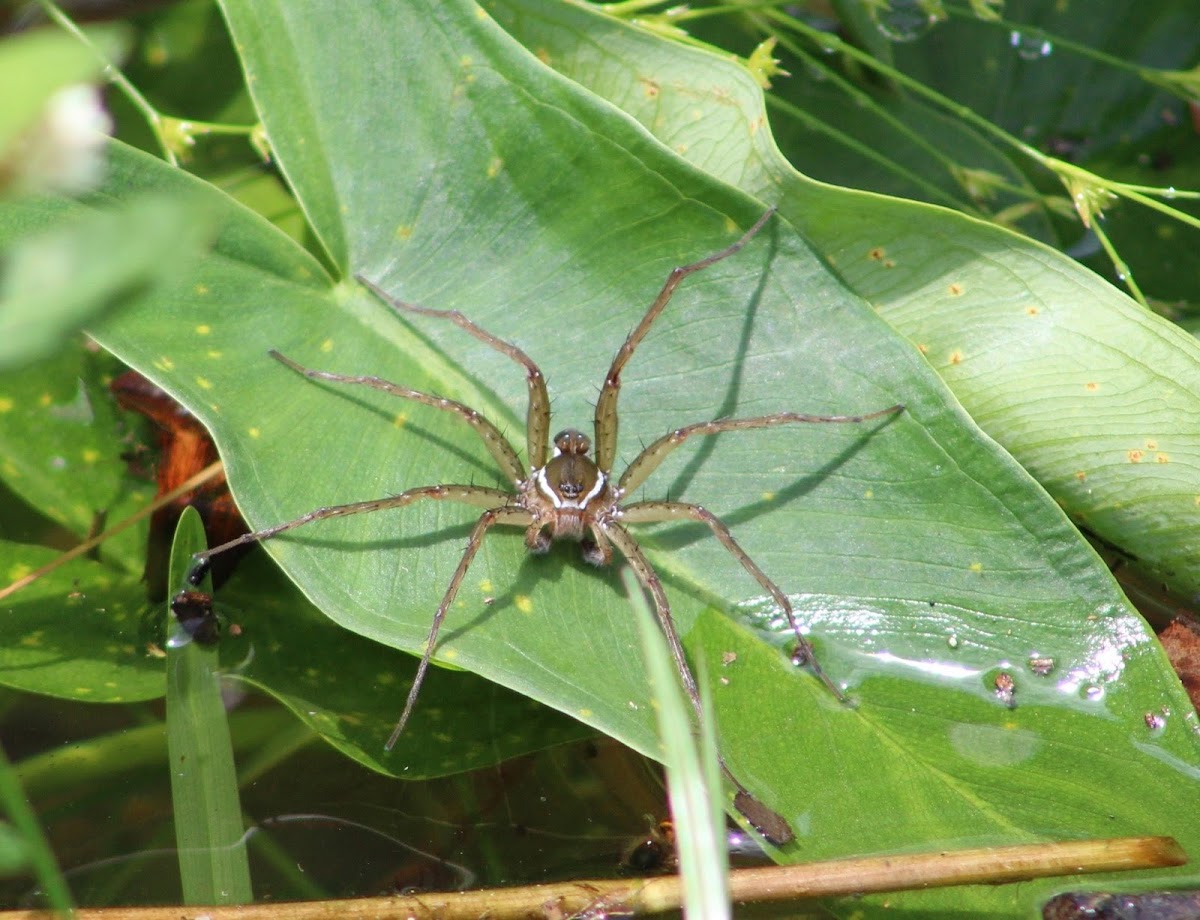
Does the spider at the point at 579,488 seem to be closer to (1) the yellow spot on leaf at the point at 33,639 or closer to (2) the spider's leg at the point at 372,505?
(2) the spider's leg at the point at 372,505

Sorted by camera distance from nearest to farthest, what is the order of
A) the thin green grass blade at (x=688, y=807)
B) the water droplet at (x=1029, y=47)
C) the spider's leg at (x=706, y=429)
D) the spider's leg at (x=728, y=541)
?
the thin green grass blade at (x=688, y=807) → the spider's leg at (x=728, y=541) → the spider's leg at (x=706, y=429) → the water droplet at (x=1029, y=47)

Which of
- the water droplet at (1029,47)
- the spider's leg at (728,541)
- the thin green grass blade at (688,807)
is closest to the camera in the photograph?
the thin green grass blade at (688,807)

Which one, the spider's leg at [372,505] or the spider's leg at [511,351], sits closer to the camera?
the spider's leg at [372,505]

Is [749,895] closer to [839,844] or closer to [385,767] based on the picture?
[839,844]

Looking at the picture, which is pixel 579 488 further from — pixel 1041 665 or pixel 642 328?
pixel 1041 665

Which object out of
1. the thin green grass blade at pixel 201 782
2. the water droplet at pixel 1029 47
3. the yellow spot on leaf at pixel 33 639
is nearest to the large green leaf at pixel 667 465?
the thin green grass blade at pixel 201 782

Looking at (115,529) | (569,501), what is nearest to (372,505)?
(569,501)

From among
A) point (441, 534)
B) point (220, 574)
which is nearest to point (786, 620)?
point (441, 534)
